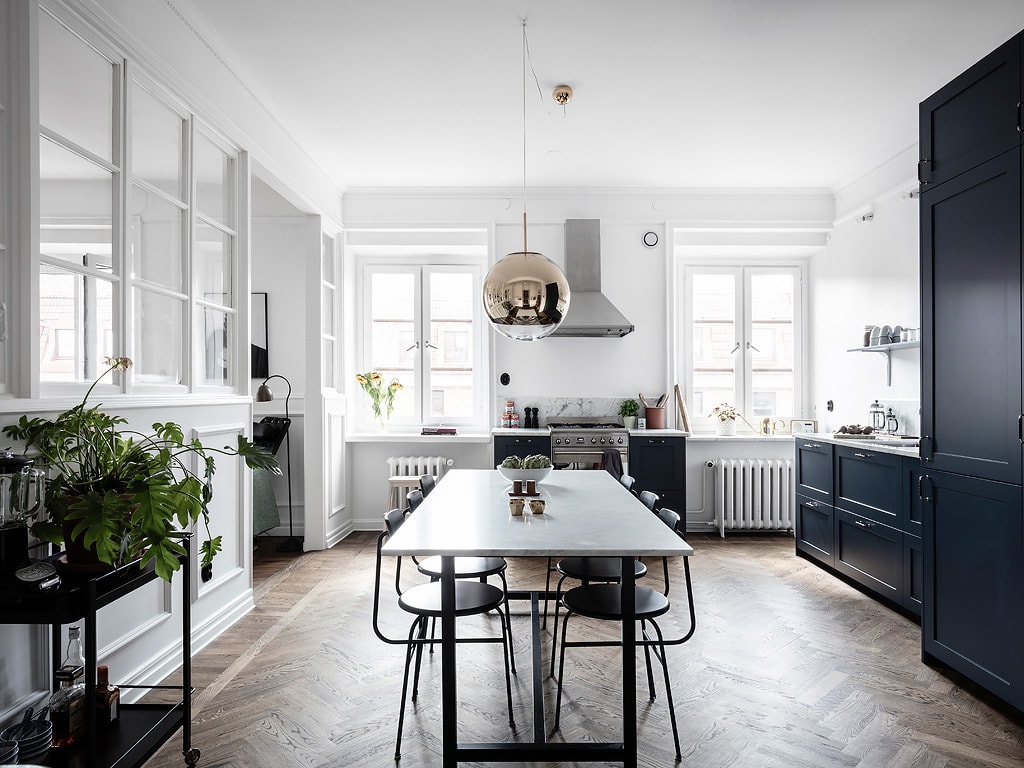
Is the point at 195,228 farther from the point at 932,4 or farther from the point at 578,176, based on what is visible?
the point at 932,4

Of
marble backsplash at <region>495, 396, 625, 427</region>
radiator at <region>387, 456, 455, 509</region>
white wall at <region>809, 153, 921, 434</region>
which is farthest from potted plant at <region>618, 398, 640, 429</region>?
white wall at <region>809, 153, 921, 434</region>

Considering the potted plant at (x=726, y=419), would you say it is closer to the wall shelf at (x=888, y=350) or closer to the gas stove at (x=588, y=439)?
the gas stove at (x=588, y=439)

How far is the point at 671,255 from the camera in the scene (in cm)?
592

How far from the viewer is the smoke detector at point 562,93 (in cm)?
382

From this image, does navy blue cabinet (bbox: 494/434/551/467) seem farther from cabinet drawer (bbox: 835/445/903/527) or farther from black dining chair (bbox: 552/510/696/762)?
black dining chair (bbox: 552/510/696/762)

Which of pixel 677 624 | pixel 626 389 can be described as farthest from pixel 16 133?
pixel 626 389

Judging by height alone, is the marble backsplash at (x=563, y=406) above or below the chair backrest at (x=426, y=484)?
above

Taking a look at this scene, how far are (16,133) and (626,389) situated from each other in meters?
4.77

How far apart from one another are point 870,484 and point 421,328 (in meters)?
4.05

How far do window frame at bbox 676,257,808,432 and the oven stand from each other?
3.98 ft

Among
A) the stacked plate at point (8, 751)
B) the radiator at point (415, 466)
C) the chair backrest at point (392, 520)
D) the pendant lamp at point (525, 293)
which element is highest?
the pendant lamp at point (525, 293)

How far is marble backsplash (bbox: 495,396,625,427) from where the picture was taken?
19.6ft

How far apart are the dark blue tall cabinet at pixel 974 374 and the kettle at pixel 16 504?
340 cm

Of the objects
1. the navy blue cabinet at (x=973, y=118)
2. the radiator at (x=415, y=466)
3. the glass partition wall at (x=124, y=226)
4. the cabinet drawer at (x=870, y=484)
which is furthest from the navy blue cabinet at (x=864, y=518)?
the glass partition wall at (x=124, y=226)
